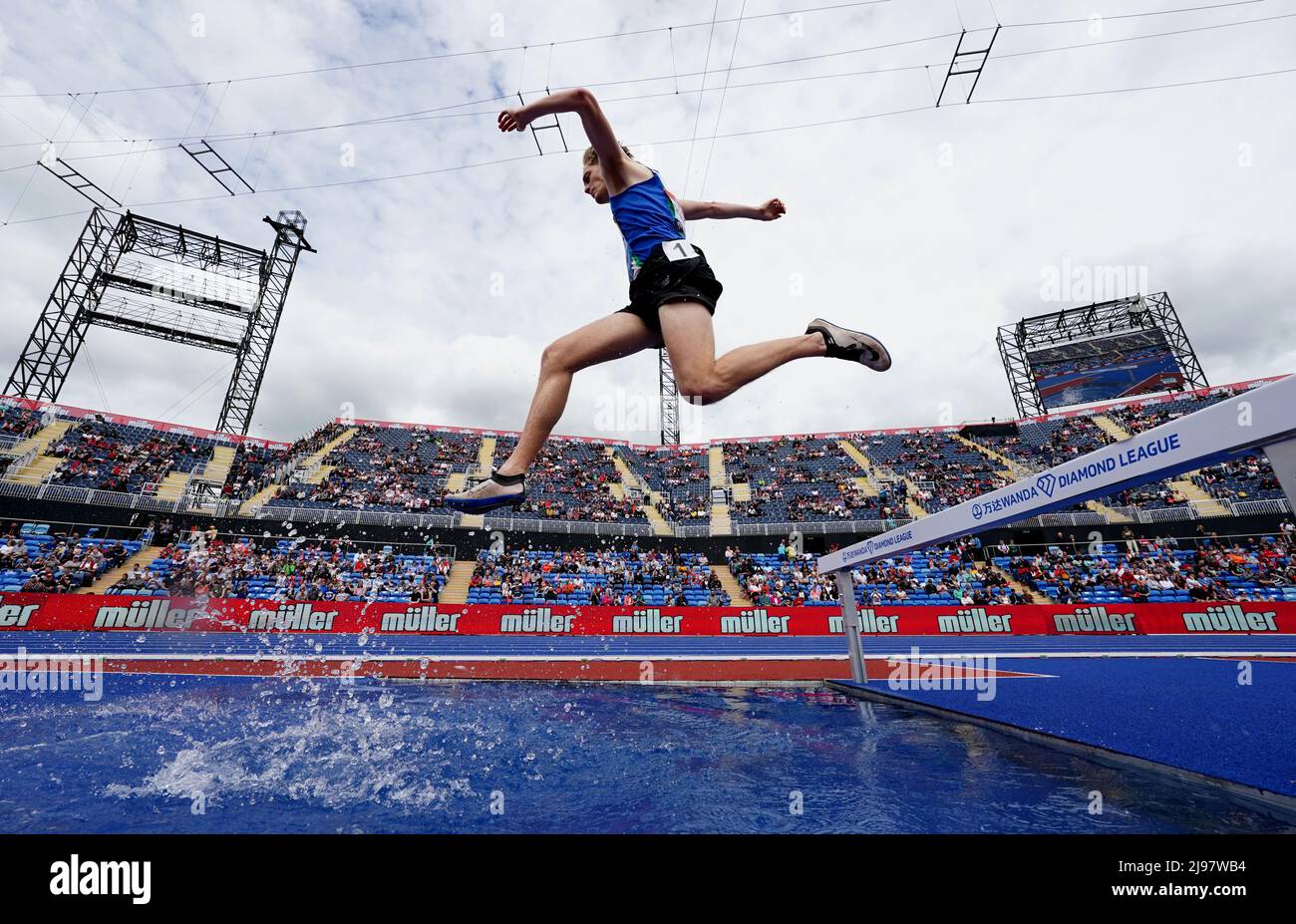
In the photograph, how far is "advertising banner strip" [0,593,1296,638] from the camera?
14367mm

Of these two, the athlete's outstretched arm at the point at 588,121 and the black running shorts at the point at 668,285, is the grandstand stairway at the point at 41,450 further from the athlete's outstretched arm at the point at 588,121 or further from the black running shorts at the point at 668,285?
the black running shorts at the point at 668,285

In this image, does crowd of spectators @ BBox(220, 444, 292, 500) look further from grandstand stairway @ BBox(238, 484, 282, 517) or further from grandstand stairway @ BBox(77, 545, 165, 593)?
grandstand stairway @ BBox(77, 545, 165, 593)

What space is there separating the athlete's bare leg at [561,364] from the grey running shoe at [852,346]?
0.88 m

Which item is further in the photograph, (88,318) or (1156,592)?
(88,318)

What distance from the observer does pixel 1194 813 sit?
8.66ft

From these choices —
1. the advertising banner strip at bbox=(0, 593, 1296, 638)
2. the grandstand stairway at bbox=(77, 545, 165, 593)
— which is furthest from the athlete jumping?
the grandstand stairway at bbox=(77, 545, 165, 593)

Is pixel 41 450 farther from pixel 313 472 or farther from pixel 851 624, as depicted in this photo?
pixel 851 624

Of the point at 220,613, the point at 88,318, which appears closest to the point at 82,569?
the point at 220,613

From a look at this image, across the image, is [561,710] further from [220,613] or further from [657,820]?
[220,613]

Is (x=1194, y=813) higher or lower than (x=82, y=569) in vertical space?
lower

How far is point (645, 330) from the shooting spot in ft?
8.79

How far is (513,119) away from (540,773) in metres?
3.55
